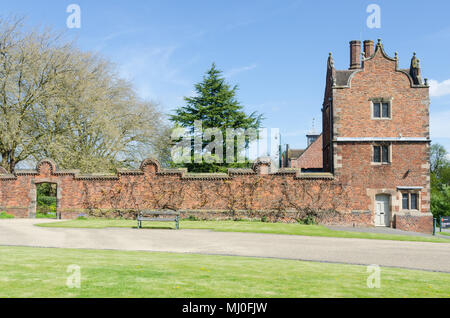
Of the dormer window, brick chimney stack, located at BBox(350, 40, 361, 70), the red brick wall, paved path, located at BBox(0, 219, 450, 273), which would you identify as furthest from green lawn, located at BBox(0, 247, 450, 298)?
brick chimney stack, located at BBox(350, 40, 361, 70)

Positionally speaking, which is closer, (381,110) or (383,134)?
(383,134)

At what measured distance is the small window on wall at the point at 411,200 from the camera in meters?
27.9

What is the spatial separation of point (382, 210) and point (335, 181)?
11.7 feet

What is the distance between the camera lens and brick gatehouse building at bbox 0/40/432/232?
27.6 metres

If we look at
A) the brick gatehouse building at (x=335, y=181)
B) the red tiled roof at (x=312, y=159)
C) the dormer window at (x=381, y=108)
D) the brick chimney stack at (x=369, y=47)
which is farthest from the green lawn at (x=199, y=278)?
the red tiled roof at (x=312, y=159)

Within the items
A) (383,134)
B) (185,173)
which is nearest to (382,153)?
(383,134)

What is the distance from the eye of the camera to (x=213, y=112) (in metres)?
41.5

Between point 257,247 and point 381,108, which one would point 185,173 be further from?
point 257,247

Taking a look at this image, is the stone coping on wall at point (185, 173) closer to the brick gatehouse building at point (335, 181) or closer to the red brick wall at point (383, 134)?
the brick gatehouse building at point (335, 181)

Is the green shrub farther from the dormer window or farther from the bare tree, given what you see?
the dormer window

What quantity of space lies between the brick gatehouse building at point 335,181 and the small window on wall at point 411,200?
59 millimetres

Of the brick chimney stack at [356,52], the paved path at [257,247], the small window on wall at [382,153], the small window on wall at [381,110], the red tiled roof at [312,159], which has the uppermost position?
the brick chimney stack at [356,52]

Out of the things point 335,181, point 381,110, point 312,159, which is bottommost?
point 335,181
